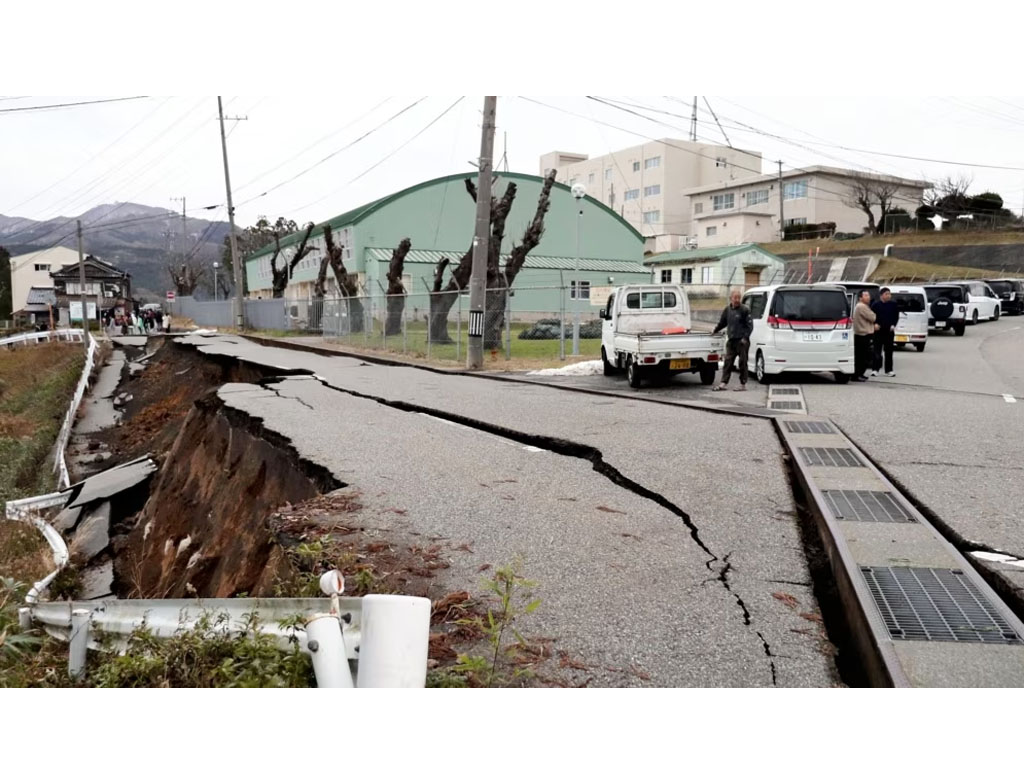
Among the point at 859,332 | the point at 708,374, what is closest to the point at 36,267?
the point at 708,374

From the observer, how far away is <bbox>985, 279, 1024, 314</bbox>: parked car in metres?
37.8

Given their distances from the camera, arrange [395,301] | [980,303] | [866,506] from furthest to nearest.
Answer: [980,303]
[395,301]
[866,506]

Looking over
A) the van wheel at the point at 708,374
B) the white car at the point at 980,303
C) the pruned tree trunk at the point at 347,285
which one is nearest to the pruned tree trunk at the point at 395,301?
the pruned tree trunk at the point at 347,285

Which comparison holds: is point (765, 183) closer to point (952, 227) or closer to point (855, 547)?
point (952, 227)

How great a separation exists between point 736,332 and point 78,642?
12187 millimetres

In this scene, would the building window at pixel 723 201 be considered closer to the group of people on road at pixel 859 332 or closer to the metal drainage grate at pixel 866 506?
the group of people on road at pixel 859 332

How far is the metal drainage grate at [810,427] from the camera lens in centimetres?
954

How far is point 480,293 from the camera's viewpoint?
68.0ft

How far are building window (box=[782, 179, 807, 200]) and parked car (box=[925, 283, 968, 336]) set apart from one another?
1621 inches

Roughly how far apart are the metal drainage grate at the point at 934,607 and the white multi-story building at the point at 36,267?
98.5m

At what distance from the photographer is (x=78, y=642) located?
3.66 m

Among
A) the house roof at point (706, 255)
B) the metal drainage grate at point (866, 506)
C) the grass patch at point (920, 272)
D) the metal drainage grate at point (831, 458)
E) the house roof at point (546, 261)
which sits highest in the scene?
the house roof at point (706, 255)

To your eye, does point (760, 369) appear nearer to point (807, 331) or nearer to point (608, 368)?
point (807, 331)

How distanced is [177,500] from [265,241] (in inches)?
3133
